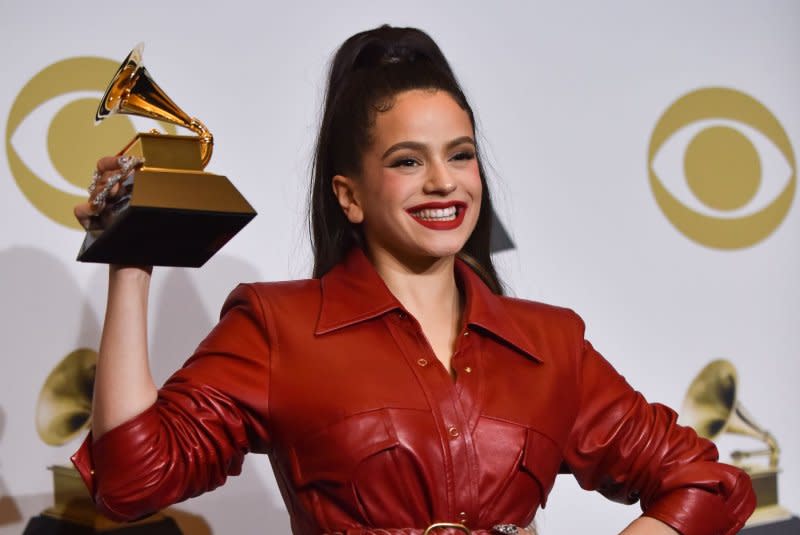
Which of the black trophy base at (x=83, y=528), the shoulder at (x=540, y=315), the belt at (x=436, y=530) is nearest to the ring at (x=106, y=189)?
the belt at (x=436, y=530)

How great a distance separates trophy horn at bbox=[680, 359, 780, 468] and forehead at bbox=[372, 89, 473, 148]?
149cm

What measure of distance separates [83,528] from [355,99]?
1.08m

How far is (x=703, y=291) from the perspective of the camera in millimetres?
3271

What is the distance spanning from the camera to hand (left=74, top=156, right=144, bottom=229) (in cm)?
172

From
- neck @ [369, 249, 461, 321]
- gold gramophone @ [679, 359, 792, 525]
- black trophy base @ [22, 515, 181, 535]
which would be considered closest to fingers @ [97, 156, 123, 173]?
neck @ [369, 249, 461, 321]

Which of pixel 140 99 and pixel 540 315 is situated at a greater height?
pixel 140 99

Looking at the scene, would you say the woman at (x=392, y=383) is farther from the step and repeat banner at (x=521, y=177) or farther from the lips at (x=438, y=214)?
the step and repeat banner at (x=521, y=177)

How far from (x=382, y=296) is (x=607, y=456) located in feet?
1.74

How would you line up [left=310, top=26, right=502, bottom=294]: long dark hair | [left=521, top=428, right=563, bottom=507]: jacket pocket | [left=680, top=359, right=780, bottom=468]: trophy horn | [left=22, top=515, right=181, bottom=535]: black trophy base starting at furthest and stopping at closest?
[left=680, top=359, right=780, bottom=468]: trophy horn
[left=22, top=515, right=181, bottom=535]: black trophy base
[left=310, top=26, right=502, bottom=294]: long dark hair
[left=521, top=428, right=563, bottom=507]: jacket pocket

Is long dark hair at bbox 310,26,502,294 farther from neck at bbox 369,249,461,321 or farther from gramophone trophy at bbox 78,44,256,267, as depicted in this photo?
gramophone trophy at bbox 78,44,256,267

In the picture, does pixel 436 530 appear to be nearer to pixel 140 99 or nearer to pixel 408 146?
pixel 408 146

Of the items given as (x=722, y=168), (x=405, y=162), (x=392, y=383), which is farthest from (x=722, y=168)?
(x=392, y=383)

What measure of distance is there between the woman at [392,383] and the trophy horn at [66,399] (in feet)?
1.83

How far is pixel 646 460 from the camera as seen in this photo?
2.12 metres
